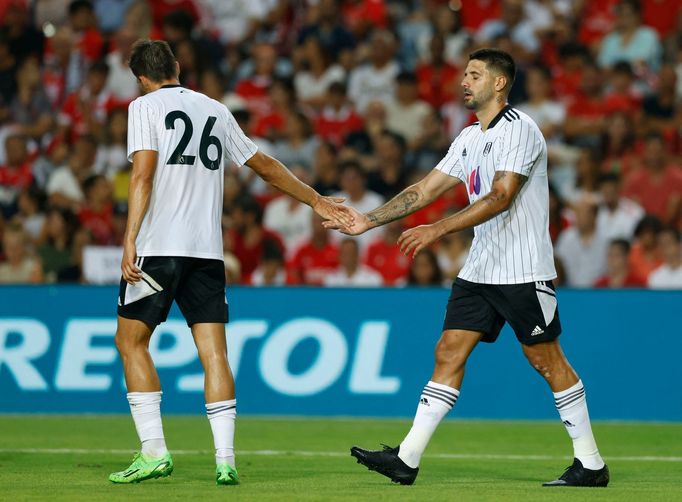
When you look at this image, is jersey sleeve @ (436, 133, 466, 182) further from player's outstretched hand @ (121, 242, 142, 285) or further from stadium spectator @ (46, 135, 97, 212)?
stadium spectator @ (46, 135, 97, 212)

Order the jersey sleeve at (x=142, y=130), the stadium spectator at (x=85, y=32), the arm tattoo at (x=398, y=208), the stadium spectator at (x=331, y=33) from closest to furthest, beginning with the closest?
the jersey sleeve at (x=142, y=130) → the arm tattoo at (x=398, y=208) → the stadium spectator at (x=331, y=33) → the stadium spectator at (x=85, y=32)

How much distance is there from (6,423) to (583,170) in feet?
24.2

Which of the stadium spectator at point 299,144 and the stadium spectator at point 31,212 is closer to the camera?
the stadium spectator at point 31,212

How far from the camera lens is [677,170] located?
15.5 metres

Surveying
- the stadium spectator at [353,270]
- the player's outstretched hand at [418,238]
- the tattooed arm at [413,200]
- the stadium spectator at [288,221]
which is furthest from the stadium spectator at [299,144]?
the player's outstretched hand at [418,238]

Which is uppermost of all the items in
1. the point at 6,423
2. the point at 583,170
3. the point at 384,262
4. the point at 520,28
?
the point at 520,28

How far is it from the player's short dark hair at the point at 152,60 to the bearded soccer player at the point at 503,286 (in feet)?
5.69

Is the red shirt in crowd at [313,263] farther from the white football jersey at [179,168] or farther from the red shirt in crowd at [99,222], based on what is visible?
the white football jersey at [179,168]

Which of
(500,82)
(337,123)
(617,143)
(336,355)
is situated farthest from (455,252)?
(500,82)

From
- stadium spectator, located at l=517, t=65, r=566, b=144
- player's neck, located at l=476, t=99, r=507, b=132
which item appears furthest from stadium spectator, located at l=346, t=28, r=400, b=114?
player's neck, located at l=476, t=99, r=507, b=132

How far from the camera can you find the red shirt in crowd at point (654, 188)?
15352mm

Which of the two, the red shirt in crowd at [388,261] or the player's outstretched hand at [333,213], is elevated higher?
the player's outstretched hand at [333,213]

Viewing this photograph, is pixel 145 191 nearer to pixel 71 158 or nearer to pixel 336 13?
pixel 71 158

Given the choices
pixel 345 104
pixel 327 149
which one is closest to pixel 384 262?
pixel 327 149
